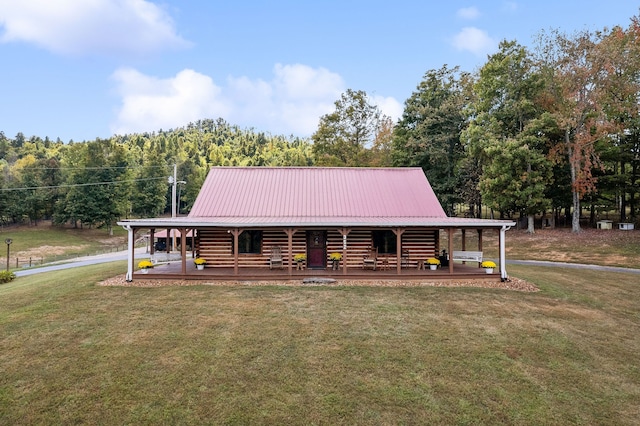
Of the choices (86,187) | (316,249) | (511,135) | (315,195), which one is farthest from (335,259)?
(86,187)

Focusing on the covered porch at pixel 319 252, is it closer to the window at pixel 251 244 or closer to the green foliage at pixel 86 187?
the window at pixel 251 244

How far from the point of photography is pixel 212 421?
5.24 metres

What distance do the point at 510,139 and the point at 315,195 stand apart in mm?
18968

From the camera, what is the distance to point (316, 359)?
7.18 meters

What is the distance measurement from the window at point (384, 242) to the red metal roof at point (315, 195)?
2.48ft

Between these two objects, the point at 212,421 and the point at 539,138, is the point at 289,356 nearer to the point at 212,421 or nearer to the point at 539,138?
the point at 212,421

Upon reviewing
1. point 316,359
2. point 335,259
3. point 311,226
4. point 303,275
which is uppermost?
point 311,226

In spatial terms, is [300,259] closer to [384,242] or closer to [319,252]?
[319,252]

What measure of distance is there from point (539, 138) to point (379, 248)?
19826mm

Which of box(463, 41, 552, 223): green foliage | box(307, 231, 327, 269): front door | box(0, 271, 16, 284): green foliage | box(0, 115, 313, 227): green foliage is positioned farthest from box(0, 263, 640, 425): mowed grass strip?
box(0, 115, 313, 227): green foliage

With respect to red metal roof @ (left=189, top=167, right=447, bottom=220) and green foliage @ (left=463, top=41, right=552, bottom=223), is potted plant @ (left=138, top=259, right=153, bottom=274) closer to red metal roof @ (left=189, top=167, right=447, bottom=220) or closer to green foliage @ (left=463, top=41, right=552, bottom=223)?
red metal roof @ (left=189, top=167, right=447, bottom=220)

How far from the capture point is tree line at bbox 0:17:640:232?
26.6m

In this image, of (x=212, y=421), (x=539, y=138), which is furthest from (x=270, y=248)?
(x=539, y=138)

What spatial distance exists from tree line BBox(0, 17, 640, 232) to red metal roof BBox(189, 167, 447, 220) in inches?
533
